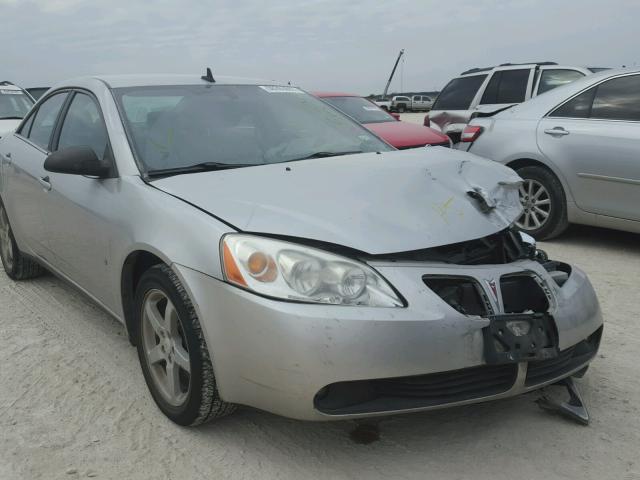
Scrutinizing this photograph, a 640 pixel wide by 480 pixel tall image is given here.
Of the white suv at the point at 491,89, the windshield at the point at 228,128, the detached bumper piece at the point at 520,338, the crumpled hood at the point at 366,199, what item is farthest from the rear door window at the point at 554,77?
the detached bumper piece at the point at 520,338

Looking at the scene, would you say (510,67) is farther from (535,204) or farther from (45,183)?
(45,183)

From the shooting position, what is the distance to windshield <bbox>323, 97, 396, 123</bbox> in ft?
28.7

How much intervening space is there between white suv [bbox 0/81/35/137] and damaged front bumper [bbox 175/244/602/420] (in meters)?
9.57

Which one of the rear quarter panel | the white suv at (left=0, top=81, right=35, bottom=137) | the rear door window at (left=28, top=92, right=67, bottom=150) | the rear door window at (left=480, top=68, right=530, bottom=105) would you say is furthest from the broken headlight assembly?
the white suv at (left=0, top=81, right=35, bottom=137)

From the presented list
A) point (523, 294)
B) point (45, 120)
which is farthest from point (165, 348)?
point (45, 120)

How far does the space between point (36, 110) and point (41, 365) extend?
2.04 metres

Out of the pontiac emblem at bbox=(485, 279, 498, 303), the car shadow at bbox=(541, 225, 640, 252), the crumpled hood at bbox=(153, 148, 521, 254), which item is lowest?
the car shadow at bbox=(541, 225, 640, 252)

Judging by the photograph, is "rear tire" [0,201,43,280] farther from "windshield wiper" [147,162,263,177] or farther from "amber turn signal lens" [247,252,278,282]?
"amber turn signal lens" [247,252,278,282]

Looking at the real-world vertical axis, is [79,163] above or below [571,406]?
above

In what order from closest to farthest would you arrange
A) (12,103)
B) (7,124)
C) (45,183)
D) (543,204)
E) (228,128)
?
1. (228,128)
2. (45,183)
3. (543,204)
4. (7,124)
5. (12,103)

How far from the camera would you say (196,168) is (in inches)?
122

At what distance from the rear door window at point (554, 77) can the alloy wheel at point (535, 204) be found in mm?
3884

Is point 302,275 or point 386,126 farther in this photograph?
point 386,126

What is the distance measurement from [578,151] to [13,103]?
944cm
